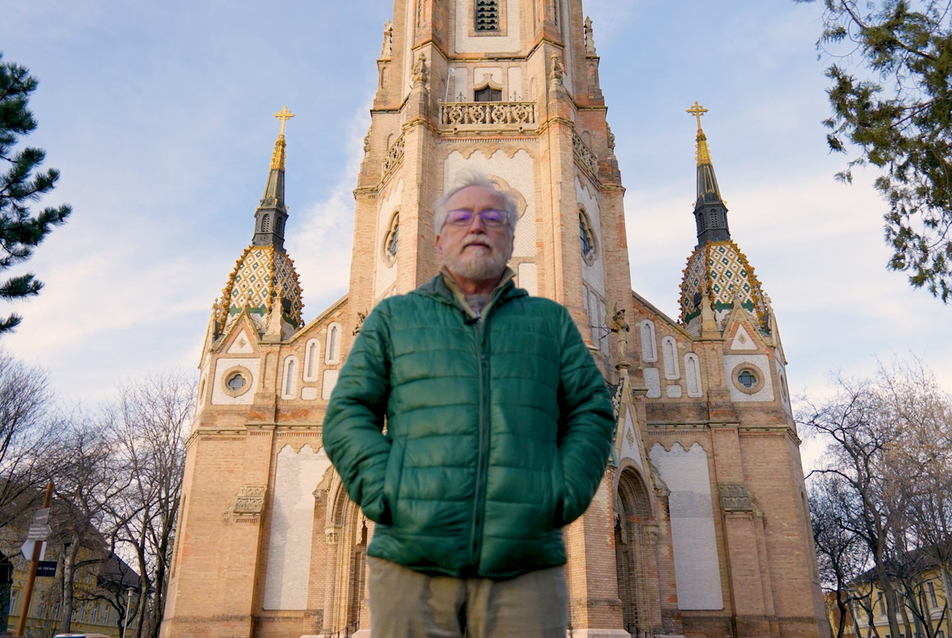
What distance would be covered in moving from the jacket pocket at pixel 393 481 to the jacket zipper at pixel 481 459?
279 mm

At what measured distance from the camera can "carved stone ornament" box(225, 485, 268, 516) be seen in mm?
20625

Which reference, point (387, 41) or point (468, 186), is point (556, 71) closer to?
point (387, 41)

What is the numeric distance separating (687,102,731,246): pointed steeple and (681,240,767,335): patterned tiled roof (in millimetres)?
2180

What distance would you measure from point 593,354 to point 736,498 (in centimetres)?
622

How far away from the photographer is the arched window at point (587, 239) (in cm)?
2041

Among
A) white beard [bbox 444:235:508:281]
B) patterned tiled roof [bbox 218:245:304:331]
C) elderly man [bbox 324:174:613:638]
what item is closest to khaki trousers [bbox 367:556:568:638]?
elderly man [bbox 324:174:613:638]

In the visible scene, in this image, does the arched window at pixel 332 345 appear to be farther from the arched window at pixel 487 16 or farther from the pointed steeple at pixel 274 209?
the pointed steeple at pixel 274 209

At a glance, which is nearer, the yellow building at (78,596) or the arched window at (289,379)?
the arched window at (289,379)

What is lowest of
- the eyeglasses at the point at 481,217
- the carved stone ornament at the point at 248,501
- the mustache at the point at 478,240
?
the mustache at the point at 478,240

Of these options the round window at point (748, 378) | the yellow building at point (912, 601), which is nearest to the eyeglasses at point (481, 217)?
the round window at point (748, 378)

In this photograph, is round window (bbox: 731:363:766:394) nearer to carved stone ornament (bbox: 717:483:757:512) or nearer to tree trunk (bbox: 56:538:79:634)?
carved stone ornament (bbox: 717:483:757:512)

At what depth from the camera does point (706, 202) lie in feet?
121

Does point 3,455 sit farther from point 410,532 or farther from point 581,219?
point 410,532

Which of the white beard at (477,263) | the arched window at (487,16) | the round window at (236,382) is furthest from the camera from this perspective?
the round window at (236,382)
